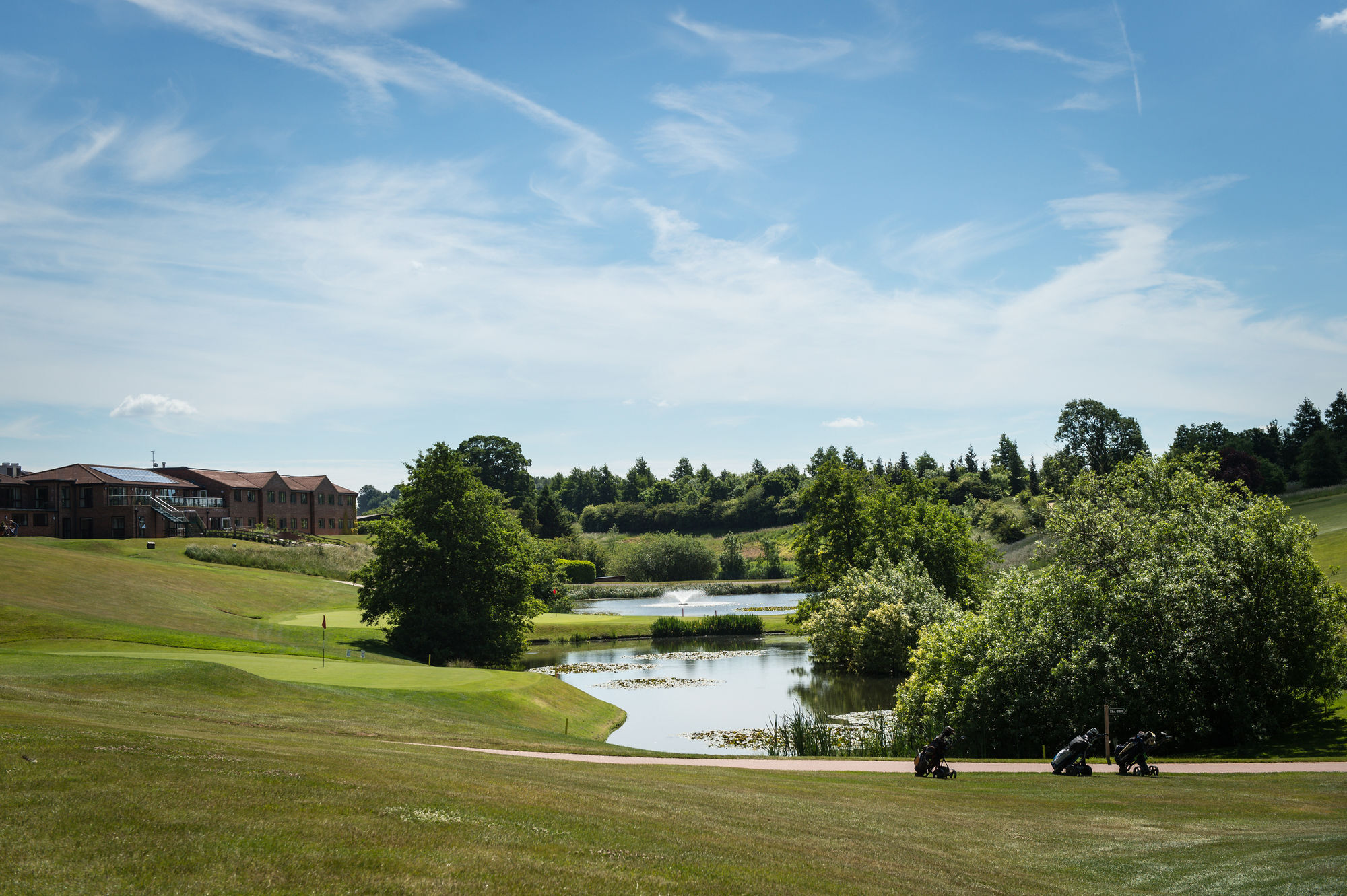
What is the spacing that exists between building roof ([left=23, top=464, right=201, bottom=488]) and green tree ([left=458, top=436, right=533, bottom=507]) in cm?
3844

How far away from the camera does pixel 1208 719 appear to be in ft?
84.8

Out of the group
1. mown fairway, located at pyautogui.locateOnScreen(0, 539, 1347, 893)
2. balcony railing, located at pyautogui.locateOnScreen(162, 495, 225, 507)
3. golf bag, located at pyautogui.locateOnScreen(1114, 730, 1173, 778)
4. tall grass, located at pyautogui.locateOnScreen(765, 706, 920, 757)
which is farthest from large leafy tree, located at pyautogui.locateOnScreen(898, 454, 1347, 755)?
balcony railing, located at pyautogui.locateOnScreen(162, 495, 225, 507)

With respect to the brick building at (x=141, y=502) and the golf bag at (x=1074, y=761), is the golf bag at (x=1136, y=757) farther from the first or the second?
the brick building at (x=141, y=502)

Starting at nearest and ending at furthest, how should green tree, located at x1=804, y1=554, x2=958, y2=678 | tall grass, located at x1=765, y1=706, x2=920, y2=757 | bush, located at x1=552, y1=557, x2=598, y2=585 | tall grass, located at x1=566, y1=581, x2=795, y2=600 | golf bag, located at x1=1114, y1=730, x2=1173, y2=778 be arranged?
1. golf bag, located at x1=1114, y1=730, x2=1173, y2=778
2. tall grass, located at x1=765, y1=706, x2=920, y2=757
3. green tree, located at x1=804, y1=554, x2=958, y2=678
4. tall grass, located at x1=566, y1=581, x2=795, y2=600
5. bush, located at x1=552, y1=557, x2=598, y2=585

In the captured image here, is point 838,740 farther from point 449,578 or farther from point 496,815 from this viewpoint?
point 449,578

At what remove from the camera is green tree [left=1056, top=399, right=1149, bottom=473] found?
385ft

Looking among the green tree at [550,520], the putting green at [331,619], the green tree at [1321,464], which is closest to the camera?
the putting green at [331,619]

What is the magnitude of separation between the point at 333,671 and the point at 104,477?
66.5 m

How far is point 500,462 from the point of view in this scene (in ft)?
413

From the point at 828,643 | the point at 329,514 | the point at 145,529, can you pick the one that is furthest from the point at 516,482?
the point at 828,643

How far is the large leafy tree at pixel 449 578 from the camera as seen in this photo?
162 feet

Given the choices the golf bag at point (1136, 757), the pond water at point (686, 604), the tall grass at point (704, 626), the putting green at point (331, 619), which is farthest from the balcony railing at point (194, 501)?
the golf bag at point (1136, 757)

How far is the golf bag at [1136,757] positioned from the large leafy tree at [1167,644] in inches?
196

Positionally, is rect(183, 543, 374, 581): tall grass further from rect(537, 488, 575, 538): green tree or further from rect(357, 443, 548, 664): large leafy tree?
rect(537, 488, 575, 538): green tree
